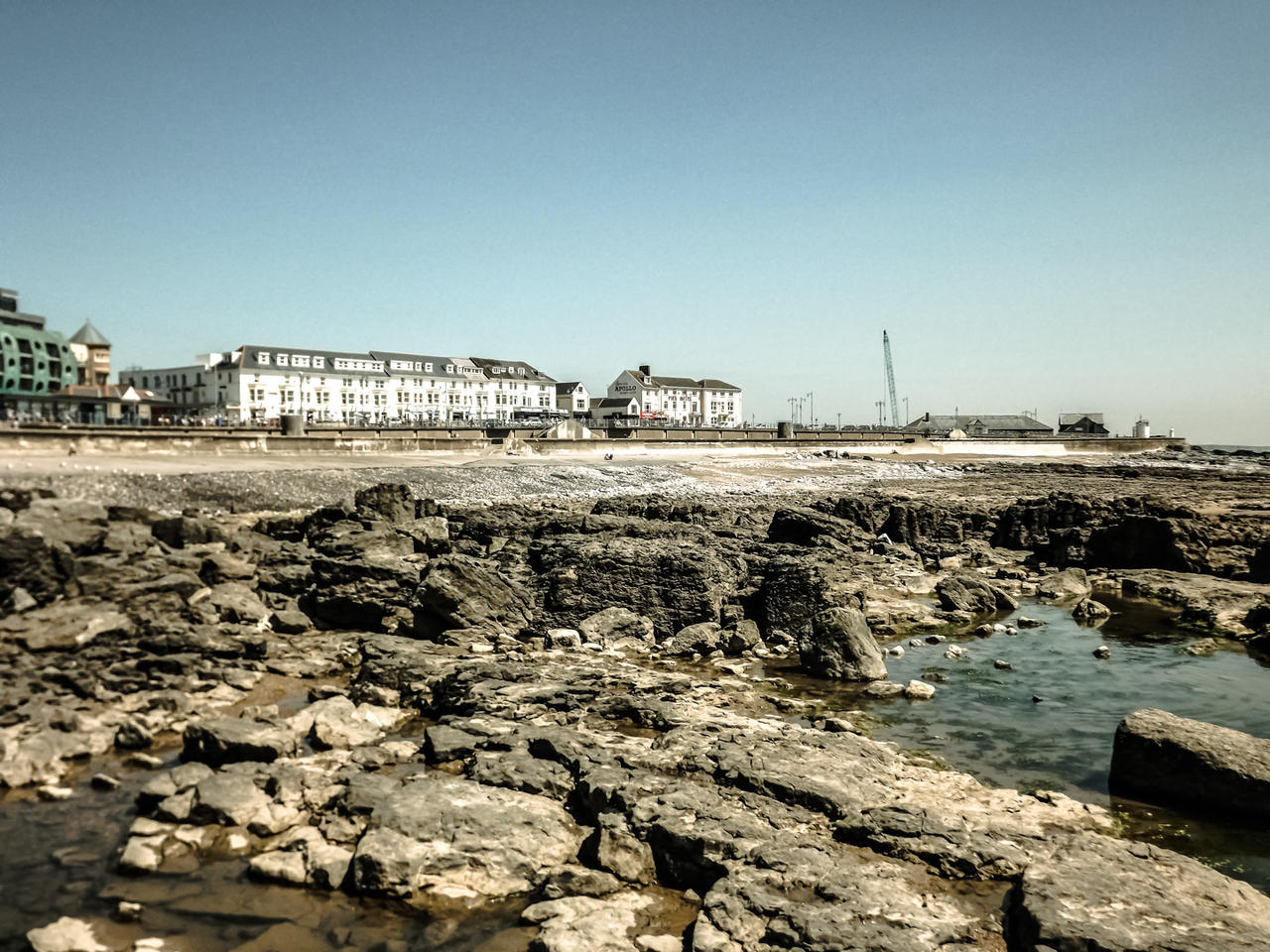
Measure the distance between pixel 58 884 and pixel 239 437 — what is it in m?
36.8

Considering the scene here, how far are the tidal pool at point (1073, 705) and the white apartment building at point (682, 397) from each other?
4988 inches

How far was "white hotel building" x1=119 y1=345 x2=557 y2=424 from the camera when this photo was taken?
10594 centimetres

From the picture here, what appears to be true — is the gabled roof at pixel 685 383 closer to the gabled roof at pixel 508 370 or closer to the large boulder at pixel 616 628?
the gabled roof at pixel 508 370

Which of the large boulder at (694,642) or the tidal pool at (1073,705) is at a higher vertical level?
the large boulder at (694,642)

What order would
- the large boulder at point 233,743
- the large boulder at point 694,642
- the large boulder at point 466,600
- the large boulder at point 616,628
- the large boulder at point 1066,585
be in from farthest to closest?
the large boulder at point 1066,585, the large boulder at point 616,628, the large boulder at point 466,600, the large boulder at point 694,642, the large boulder at point 233,743

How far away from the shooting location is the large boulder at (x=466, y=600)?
43.0ft

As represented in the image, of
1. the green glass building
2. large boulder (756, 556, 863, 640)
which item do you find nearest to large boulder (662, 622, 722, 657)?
large boulder (756, 556, 863, 640)

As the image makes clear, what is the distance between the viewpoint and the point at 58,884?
6.09 metres

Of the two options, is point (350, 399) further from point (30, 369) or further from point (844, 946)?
point (844, 946)

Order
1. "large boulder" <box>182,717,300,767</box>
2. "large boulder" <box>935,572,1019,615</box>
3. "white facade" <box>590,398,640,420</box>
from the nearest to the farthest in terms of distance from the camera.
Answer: "large boulder" <box>182,717,300,767</box> < "large boulder" <box>935,572,1019,615</box> < "white facade" <box>590,398,640,420</box>

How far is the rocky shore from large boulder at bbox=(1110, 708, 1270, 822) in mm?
821

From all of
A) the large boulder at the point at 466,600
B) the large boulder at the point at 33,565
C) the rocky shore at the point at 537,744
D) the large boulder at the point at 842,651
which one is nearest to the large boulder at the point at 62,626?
the rocky shore at the point at 537,744

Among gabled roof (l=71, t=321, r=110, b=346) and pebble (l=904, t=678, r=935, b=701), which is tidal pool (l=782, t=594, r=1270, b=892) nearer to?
pebble (l=904, t=678, r=935, b=701)

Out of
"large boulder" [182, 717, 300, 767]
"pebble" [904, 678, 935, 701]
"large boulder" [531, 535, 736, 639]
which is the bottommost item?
"pebble" [904, 678, 935, 701]
